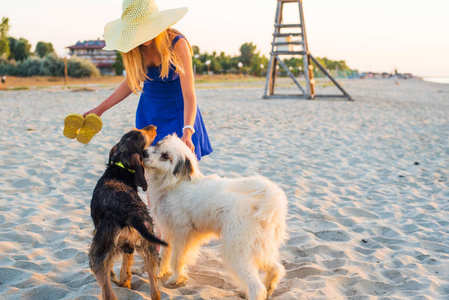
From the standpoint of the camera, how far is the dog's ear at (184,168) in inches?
133

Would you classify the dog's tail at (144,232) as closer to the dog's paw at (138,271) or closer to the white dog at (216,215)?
the white dog at (216,215)

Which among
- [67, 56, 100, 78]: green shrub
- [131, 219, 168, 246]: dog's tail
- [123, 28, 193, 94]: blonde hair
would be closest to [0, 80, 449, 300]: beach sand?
[131, 219, 168, 246]: dog's tail

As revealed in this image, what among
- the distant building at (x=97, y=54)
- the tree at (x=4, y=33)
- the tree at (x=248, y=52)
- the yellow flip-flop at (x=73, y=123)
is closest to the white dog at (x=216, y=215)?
the yellow flip-flop at (x=73, y=123)

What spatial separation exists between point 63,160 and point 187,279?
4.52m

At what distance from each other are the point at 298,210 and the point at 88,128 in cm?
284

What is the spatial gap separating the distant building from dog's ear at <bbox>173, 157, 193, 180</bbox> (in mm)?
85019

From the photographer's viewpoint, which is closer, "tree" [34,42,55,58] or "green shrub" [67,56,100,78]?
"green shrub" [67,56,100,78]

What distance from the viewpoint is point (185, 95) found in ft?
11.8

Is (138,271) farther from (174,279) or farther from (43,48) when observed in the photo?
(43,48)

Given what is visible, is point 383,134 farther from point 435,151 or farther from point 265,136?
point 265,136

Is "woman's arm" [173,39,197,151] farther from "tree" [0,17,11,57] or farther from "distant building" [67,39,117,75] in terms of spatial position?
"distant building" [67,39,117,75]

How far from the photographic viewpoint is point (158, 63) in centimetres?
371

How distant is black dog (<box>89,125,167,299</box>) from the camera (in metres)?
2.93

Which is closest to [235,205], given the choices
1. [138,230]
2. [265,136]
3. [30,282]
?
[138,230]
